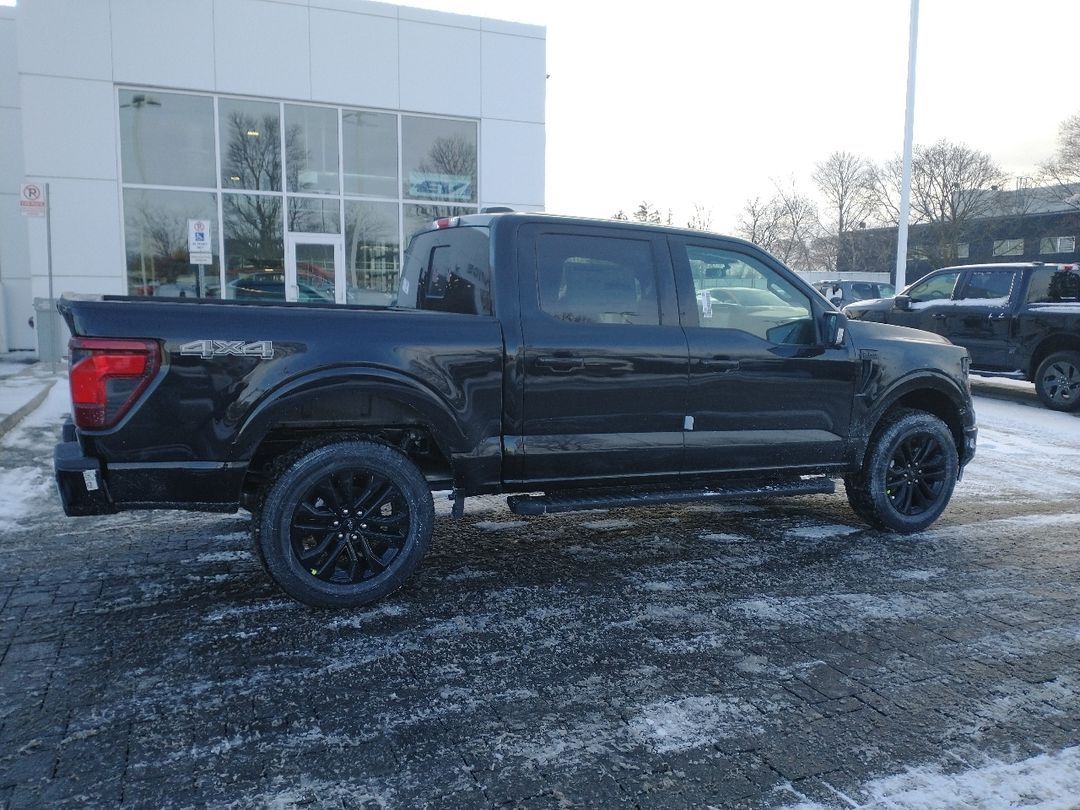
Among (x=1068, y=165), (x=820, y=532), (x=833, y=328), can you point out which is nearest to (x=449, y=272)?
(x=833, y=328)

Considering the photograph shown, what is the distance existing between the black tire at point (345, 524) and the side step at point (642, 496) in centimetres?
59

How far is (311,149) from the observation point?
16.6 m

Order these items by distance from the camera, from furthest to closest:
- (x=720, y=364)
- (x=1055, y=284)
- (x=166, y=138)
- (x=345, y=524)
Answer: (x=166, y=138), (x=1055, y=284), (x=720, y=364), (x=345, y=524)

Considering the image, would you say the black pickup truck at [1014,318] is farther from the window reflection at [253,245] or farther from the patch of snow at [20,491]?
the patch of snow at [20,491]

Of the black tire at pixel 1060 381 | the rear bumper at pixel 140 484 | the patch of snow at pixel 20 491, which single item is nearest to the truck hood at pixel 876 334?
the rear bumper at pixel 140 484

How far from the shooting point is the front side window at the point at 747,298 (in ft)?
16.8

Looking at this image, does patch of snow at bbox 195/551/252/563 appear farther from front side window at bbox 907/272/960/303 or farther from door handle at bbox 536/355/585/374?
front side window at bbox 907/272/960/303

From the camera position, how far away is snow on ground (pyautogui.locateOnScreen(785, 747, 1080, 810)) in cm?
266

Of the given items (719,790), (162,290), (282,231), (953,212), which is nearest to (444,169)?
(282,231)

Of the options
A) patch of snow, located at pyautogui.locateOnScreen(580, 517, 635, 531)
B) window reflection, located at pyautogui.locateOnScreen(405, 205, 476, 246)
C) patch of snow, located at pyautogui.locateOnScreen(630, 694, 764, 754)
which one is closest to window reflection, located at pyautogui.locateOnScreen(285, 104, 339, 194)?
window reflection, located at pyautogui.locateOnScreen(405, 205, 476, 246)

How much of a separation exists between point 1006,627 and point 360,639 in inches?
123

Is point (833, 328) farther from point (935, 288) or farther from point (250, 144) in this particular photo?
point (250, 144)

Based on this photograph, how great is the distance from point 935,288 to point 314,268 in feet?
37.4

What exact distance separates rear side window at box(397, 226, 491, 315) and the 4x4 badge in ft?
4.04
